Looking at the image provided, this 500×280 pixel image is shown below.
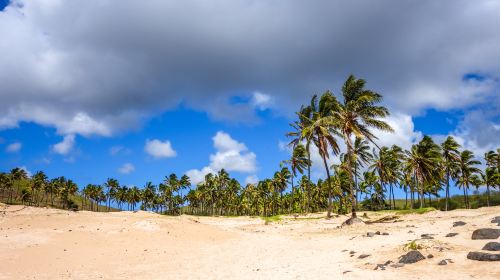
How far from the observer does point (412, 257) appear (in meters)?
13.7

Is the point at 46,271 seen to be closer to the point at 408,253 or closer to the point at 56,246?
the point at 56,246

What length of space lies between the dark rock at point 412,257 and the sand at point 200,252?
33 centimetres

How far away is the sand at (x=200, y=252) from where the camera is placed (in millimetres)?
14148

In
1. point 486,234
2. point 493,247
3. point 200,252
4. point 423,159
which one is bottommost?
point 200,252

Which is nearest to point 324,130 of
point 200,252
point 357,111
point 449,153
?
point 357,111

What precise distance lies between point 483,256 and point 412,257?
7.54ft

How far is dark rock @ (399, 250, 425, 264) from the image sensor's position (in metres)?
13.6

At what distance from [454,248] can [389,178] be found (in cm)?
7352

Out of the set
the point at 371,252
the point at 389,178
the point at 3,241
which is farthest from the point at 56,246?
the point at 389,178

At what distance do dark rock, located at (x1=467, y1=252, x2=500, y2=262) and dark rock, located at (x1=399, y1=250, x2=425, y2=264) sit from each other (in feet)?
5.20

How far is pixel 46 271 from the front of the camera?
18734mm

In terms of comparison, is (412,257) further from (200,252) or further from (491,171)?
(491,171)

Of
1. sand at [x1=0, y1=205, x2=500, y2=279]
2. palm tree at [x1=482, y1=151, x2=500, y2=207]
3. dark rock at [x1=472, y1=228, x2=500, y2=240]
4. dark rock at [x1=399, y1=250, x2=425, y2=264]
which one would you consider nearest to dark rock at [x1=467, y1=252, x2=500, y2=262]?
sand at [x1=0, y1=205, x2=500, y2=279]

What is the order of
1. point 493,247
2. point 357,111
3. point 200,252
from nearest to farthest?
point 493,247 < point 200,252 < point 357,111
